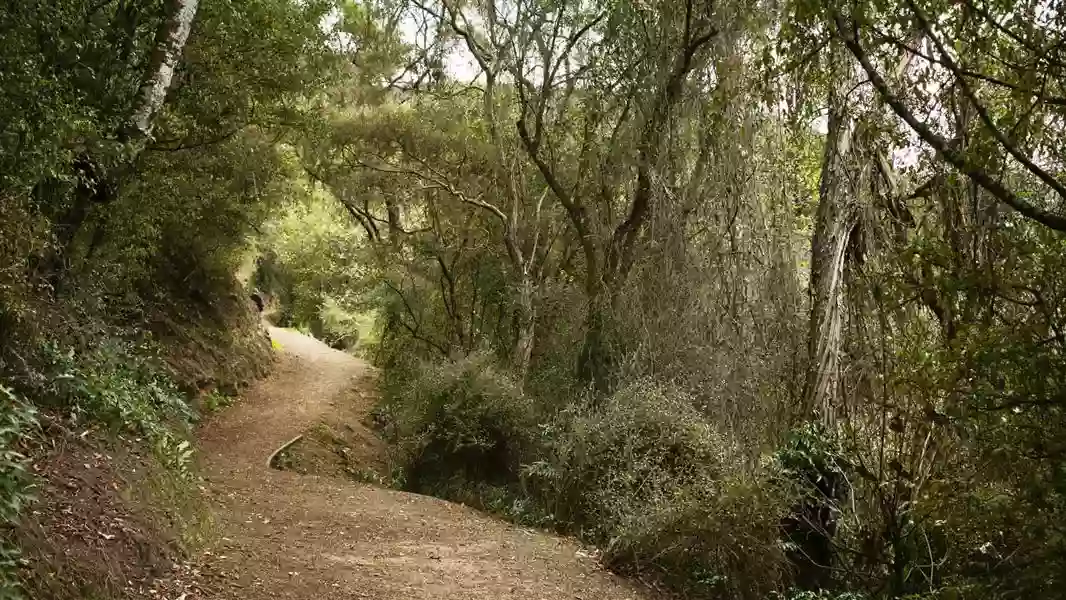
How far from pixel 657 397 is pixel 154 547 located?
5701 millimetres

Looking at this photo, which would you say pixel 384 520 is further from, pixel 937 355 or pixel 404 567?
pixel 937 355

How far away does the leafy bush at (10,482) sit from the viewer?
3379 mm

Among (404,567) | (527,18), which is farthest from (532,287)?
(404,567)

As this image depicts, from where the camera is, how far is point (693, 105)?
10.6 m

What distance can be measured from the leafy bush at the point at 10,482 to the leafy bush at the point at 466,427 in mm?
8296

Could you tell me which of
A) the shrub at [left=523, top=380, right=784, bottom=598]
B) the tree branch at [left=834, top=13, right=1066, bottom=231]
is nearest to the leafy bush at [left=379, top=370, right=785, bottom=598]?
the shrub at [left=523, top=380, right=784, bottom=598]

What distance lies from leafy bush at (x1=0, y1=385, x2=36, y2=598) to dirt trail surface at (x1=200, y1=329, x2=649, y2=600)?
159 centimetres

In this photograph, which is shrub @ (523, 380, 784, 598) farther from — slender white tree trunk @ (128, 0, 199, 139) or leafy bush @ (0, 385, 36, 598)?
slender white tree trunk @ (128, 0, 199, 139)

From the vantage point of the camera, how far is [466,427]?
12.4 m

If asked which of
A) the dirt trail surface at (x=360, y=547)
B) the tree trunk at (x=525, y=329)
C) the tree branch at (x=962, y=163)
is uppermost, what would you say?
the tree branch at (x=962, y=163)

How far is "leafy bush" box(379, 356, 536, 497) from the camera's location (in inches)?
485

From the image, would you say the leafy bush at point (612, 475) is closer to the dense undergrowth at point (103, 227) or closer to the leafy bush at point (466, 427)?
the leafy bush at point (466, 427)

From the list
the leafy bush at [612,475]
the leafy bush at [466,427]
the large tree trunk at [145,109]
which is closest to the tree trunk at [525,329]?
the leafy bush at [466,427]

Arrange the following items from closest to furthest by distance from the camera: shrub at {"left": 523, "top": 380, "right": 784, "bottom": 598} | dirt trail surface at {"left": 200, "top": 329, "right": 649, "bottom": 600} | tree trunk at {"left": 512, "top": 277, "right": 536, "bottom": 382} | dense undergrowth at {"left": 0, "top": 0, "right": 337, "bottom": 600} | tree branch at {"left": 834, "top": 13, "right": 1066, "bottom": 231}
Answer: tree branch at {"left": 834, "top": 13, "right": 1066, "bottom": 231} → dense undergrowth at {"left": 0, "top": 0, "right": 337, "bottom": 600} → dirt trail surface at {"left": 200, "top": 329, "right": 649, "bottom": 600} → shrub at {"left": 523, "top": 380, "right": 784, "bottom": 598} → tree trunk at {"left": 512, "top": 277, "right": 536, "bottom": 382}
